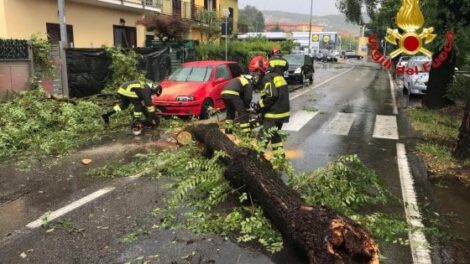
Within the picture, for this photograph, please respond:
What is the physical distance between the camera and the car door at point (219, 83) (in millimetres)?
12484

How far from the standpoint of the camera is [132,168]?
24.5 feet

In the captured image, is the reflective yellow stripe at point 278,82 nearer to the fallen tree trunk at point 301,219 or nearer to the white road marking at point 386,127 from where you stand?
the fallen tree trunk at point 301,219

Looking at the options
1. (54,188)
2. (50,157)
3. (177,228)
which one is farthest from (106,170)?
(177,228)

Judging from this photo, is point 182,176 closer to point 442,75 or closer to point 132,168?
point 132,168

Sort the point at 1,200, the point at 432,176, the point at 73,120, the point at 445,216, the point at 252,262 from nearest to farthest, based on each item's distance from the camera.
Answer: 1. the point at 252,262
2. the point at 445,216
3. the point at 1,200
4. the point at 432,176
5. the point at 73,120

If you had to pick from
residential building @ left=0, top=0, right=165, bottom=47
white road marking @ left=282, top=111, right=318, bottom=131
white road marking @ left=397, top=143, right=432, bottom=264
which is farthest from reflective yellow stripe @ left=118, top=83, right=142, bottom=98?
residential building @ left=0, top=0, right=165, bottom=47

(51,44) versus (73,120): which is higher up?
(51,44)

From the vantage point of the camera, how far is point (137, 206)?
19.1 feet

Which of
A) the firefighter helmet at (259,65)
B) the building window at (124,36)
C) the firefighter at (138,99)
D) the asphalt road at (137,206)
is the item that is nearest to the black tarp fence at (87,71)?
the firefighter at (138,99)

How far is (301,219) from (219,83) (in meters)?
8.93

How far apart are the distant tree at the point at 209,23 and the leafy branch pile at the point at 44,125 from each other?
20969mm

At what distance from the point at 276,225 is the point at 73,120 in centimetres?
748

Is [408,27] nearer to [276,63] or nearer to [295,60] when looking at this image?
[276,63]

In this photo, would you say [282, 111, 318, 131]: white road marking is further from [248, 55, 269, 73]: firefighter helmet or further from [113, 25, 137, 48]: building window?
[113, 25, 137, 48]: building window
